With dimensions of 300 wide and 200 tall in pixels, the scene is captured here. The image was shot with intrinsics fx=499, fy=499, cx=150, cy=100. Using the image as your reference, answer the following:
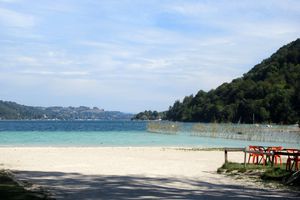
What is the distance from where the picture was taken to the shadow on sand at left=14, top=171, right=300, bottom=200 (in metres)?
10.7

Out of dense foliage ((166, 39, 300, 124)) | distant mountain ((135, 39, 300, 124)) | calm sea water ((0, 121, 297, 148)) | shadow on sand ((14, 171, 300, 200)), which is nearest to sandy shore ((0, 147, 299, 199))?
shadow on sand ((14, 171, 300, 200))

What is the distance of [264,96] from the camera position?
10650 cm

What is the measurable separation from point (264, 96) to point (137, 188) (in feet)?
321

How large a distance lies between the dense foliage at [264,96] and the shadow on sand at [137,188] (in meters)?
82.0

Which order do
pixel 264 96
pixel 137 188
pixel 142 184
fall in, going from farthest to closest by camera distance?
pixel 264 96, pixel 142 184, pixel 137 188

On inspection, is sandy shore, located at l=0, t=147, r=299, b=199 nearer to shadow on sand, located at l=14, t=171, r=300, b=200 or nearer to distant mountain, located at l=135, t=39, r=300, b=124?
shadow on sand, located at l=14, t=171, r=300, b=200

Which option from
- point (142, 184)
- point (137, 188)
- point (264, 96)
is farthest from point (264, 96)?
point (137, 188)

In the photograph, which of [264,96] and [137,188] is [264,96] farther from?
[137,188]

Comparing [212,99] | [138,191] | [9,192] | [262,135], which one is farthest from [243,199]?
[212,99]

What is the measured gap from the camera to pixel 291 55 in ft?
367

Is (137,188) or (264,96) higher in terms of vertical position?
(264,96)

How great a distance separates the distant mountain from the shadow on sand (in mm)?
81396

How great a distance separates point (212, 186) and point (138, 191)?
2439mm

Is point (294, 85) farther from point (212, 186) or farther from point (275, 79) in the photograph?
point (212, 186)
